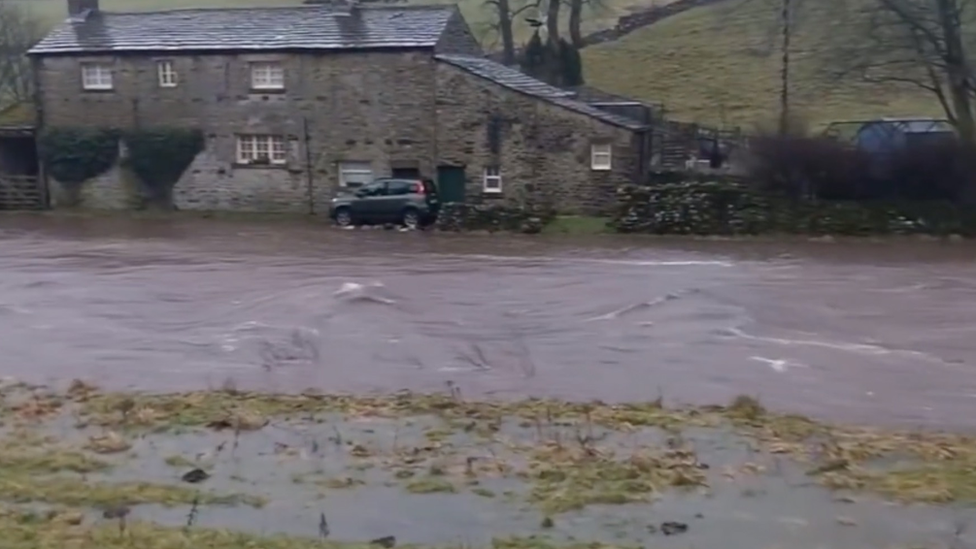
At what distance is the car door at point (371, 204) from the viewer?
3728 centimetres

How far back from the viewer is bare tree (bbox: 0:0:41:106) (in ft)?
204

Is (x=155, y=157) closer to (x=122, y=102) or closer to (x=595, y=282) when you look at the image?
(x=122, y=102)

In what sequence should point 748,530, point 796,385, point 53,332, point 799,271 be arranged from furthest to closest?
point 799,271, point 53,332, point 796,385, point 748,530

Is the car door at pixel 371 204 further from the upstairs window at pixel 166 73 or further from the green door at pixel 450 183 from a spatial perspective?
the upstairs window at pixel 166 73

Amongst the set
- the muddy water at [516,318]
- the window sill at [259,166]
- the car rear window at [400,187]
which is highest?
the window sill at [259,166]

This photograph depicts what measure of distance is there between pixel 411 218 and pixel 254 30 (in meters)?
10.3

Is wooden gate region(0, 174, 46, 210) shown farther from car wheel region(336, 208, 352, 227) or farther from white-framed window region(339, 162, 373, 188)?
car wheel region(336, 208, 352, 227)

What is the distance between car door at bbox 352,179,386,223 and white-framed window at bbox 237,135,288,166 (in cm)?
526

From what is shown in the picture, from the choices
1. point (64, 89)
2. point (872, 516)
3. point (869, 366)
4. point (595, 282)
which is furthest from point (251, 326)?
point (64, 89)

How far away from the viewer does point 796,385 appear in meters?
16.1

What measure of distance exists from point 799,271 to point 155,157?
23985mm

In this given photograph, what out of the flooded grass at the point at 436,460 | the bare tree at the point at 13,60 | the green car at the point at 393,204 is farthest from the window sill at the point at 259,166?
the flooded grass at the point at 436,460

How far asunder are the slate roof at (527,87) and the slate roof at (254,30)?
49.7 inches

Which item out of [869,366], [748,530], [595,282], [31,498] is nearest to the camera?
[748,530]
